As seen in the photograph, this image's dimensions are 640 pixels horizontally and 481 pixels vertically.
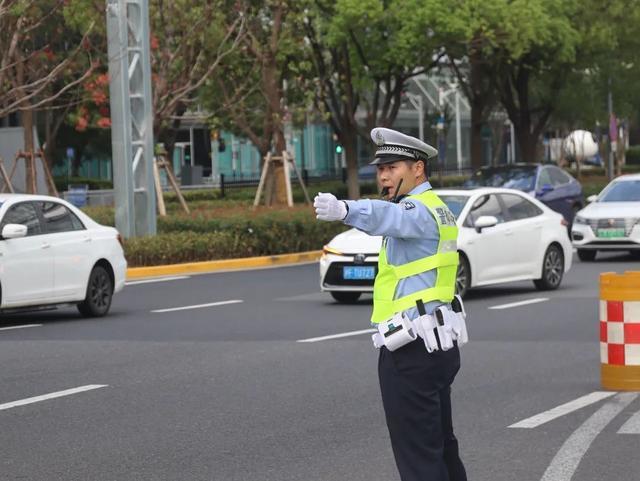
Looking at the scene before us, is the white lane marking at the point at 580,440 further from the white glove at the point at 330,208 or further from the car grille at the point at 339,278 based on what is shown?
the car grille at the point at 339,278

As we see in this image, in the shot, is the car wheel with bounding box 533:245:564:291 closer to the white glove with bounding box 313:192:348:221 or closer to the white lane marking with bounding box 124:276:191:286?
the white lane marking with bounding box 124:276:191:286

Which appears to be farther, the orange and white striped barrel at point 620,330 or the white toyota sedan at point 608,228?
the white toyota sedan at point 608,228

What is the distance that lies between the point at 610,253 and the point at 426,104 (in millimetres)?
64269

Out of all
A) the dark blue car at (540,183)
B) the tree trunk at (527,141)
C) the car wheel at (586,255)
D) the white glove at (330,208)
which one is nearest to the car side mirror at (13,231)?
the white glove at (330,208)

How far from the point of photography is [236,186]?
2044 inches

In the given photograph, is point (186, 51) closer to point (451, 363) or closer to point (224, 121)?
point (224, 121)

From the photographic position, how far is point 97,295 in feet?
56.9

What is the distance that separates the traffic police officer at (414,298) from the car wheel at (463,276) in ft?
40.9

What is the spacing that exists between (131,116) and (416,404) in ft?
69.7

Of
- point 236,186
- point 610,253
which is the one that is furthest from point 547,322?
point 236,186

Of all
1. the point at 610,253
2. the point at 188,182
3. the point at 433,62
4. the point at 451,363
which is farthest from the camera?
the point at 188,182

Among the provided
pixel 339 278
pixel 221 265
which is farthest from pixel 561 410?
pixel 221 265

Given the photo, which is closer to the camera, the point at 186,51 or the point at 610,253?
the point at 610,253

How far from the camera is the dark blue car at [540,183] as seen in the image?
30.6 metres
